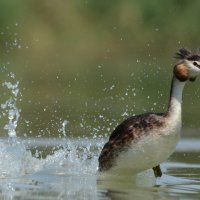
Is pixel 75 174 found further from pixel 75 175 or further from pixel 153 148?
pixel 153 148

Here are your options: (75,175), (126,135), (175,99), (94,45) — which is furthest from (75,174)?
(94,45)

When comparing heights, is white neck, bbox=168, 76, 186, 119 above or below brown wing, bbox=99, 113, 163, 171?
above

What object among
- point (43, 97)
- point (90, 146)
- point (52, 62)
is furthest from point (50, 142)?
point (52, 62)

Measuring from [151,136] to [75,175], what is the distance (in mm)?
1210

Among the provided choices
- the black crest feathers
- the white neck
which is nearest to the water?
the white neck

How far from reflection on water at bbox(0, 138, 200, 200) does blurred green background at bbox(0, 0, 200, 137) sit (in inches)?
243

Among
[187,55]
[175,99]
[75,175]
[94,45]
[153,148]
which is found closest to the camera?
[153,148]

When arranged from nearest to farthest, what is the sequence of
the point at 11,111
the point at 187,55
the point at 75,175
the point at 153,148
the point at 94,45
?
the point at 153,148 < the point at 187,55 < the point at 75,175 < the point at 11,111 < the point at 94,45

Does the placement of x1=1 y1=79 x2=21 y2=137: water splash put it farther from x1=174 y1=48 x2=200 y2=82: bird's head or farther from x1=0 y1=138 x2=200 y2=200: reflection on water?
x1=174 y1=48 x2=200 y2=82: bird's head

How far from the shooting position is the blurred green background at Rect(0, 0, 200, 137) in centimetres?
2188

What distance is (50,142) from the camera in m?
14.6

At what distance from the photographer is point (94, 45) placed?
29.4m

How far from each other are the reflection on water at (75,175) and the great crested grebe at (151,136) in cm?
22

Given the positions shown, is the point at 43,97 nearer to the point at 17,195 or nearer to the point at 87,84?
the point at 87,84
